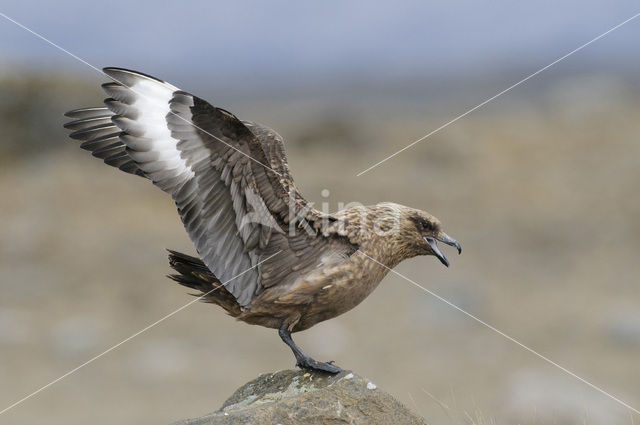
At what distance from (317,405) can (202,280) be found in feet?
3.65

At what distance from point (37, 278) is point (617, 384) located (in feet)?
36.8

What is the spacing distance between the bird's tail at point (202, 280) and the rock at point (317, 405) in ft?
1.93

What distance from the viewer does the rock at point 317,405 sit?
559cm

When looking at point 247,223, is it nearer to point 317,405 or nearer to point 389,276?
point 317,405

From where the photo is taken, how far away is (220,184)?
19.0 ft

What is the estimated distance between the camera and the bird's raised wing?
225 inches

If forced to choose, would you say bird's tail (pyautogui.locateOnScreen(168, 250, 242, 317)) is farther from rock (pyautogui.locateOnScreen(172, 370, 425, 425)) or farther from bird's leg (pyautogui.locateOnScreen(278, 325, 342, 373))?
rock (pyautogui.locateOnScreen(172, 370, 425, 425))

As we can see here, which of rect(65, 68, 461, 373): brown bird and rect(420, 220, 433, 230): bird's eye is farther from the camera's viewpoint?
rect(420, 220, 433, 230): bird's eye

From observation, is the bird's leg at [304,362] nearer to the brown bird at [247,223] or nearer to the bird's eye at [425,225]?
the brown bird at [247,223]

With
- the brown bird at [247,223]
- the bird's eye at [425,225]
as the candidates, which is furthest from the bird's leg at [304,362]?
the bird's eye at [425,225]

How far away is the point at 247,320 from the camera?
20.5ft

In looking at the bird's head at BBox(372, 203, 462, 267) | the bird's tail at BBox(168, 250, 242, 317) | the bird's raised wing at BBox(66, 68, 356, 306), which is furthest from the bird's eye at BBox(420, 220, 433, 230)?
the bird's tail at BBox(168, 250, 242, 317)

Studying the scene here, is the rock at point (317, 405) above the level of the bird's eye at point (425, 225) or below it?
below

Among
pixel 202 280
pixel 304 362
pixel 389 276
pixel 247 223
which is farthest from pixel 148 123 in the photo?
pixel 389 276
